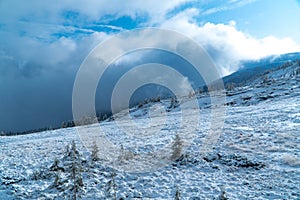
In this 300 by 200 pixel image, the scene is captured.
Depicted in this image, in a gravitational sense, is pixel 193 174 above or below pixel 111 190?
below

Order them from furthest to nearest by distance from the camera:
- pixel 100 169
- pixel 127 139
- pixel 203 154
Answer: pixel 127 139 < pixel 203 154 < pixel 100 169

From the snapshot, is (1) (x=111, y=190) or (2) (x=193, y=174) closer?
(1) (x=111, y=190)

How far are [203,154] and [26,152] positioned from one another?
56.0 feet

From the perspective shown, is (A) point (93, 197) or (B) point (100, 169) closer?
(A) point (93, 197)

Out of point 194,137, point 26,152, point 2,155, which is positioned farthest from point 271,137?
point 2,155

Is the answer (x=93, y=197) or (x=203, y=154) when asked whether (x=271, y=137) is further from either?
(x=93, y=197)

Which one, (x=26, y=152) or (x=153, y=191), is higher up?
(x=26, y=152)

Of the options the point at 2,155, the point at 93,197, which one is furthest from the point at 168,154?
the point at 2,155

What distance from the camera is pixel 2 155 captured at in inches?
883

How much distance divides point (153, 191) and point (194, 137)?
37.3 feet

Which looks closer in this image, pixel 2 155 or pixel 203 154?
pixel 203 154

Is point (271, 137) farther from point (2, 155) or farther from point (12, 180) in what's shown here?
point (2, 155)

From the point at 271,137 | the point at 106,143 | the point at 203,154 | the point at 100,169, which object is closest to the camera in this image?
the point at 100,169

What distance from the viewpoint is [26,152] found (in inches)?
912
